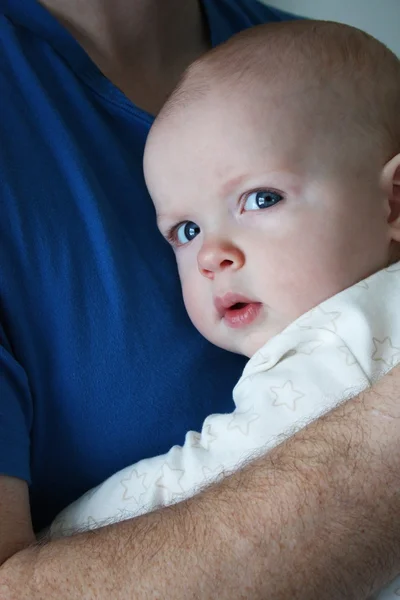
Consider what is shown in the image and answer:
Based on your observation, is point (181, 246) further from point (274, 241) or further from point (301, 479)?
point (301, 479)

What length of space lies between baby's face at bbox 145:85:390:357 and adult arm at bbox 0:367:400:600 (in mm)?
208

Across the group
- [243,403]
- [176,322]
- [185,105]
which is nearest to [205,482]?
[243,403]

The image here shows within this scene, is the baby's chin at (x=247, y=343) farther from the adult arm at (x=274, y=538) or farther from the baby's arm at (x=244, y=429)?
the adult arm at (x=274, y=538)

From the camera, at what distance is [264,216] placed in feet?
2.93

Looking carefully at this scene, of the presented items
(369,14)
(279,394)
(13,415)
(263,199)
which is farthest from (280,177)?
(369,14)

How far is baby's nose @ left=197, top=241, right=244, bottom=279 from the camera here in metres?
0.90

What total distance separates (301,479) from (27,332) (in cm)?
38

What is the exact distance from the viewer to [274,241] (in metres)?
0.88

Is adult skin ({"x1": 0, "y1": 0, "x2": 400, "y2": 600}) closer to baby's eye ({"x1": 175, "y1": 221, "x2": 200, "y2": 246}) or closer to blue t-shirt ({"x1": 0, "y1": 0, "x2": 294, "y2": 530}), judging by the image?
blue t-shirt ({"x1": 0, "y1": 0, "x2": 294, "y2": 530})

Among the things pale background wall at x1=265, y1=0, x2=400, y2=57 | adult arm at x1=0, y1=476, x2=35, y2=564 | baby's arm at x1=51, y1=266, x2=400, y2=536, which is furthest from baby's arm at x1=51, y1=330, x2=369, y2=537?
pale background wall at x1=265, y1=0, x2=400, y2=57

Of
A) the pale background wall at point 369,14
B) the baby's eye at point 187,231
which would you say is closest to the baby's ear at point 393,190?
the baby's eye at point 187,231

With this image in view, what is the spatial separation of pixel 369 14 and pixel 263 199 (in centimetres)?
165

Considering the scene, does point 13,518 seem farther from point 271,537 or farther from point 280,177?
point 280,177

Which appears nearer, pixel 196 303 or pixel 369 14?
pixel 196 303
